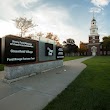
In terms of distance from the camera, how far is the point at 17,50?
10625 millimetres

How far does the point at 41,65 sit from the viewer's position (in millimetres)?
14359

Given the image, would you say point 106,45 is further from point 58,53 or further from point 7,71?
point 7,71

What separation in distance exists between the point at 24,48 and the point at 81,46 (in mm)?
90931

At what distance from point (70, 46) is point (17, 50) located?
281 feet

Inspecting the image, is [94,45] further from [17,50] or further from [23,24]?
[17,50]

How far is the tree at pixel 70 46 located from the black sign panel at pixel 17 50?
80392mm

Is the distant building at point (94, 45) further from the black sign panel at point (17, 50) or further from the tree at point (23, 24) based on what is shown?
the black sign panel at point (17, 50)

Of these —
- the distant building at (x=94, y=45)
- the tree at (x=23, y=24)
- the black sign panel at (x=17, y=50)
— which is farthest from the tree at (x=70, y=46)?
the black sign panel at (x=17, y=50)

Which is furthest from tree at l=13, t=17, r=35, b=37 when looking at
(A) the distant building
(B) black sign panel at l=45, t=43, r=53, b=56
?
(A) the distant building

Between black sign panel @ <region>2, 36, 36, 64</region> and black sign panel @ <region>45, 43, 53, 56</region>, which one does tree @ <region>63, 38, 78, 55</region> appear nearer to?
black sign panel @ <region>45, 43, 53, 56</region>

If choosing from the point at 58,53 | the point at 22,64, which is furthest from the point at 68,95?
the point at 58,53

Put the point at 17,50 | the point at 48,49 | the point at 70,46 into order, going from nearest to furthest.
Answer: the point at 17,50, the point at 48,49, the point at 70,46

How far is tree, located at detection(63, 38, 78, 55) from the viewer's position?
308 feet

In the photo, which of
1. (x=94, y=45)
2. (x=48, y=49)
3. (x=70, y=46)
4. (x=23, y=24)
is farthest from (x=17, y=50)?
(x=94, y=45)
